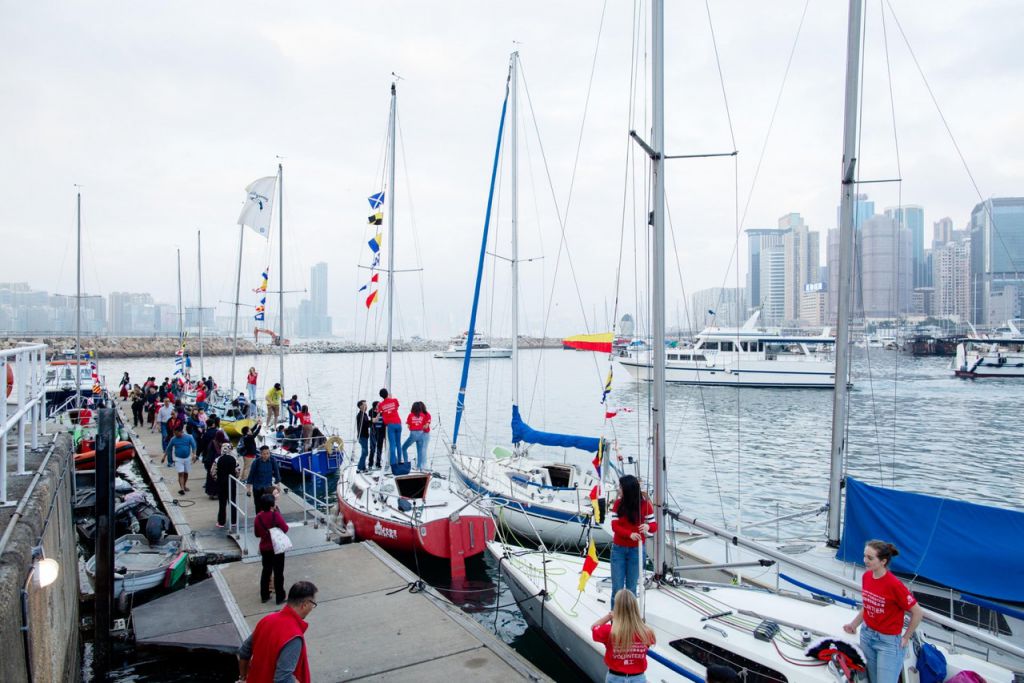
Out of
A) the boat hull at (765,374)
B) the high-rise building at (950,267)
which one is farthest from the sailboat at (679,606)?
the boat hull at (765,374)

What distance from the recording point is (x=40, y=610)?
A: 5.16m

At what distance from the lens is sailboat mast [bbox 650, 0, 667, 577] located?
26.0 ft

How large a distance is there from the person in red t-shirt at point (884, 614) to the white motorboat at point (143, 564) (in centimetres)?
1002

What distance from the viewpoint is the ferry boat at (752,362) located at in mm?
57812

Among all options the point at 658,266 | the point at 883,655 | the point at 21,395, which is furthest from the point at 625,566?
the point at 21,395

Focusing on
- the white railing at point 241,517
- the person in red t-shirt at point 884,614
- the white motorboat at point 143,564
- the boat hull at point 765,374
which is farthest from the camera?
the boat hull at point 765,374

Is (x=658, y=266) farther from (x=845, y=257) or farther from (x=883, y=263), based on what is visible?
(x=883, y=263)

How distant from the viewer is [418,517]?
495 inches

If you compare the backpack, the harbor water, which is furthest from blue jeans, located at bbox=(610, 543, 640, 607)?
the backpack

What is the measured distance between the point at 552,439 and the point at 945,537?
9.41 m

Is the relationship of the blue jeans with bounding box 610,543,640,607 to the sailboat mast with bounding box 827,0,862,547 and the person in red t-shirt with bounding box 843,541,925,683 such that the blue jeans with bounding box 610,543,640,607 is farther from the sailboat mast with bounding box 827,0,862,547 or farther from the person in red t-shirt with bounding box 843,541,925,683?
the sailboat mast with bounding box 827,0,862,547

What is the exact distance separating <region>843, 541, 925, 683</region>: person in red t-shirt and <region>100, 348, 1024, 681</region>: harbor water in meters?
3.65

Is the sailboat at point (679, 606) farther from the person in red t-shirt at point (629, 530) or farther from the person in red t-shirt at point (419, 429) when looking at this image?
the person in red t-shirt at point (419, 429)

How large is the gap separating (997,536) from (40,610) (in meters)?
9.54
